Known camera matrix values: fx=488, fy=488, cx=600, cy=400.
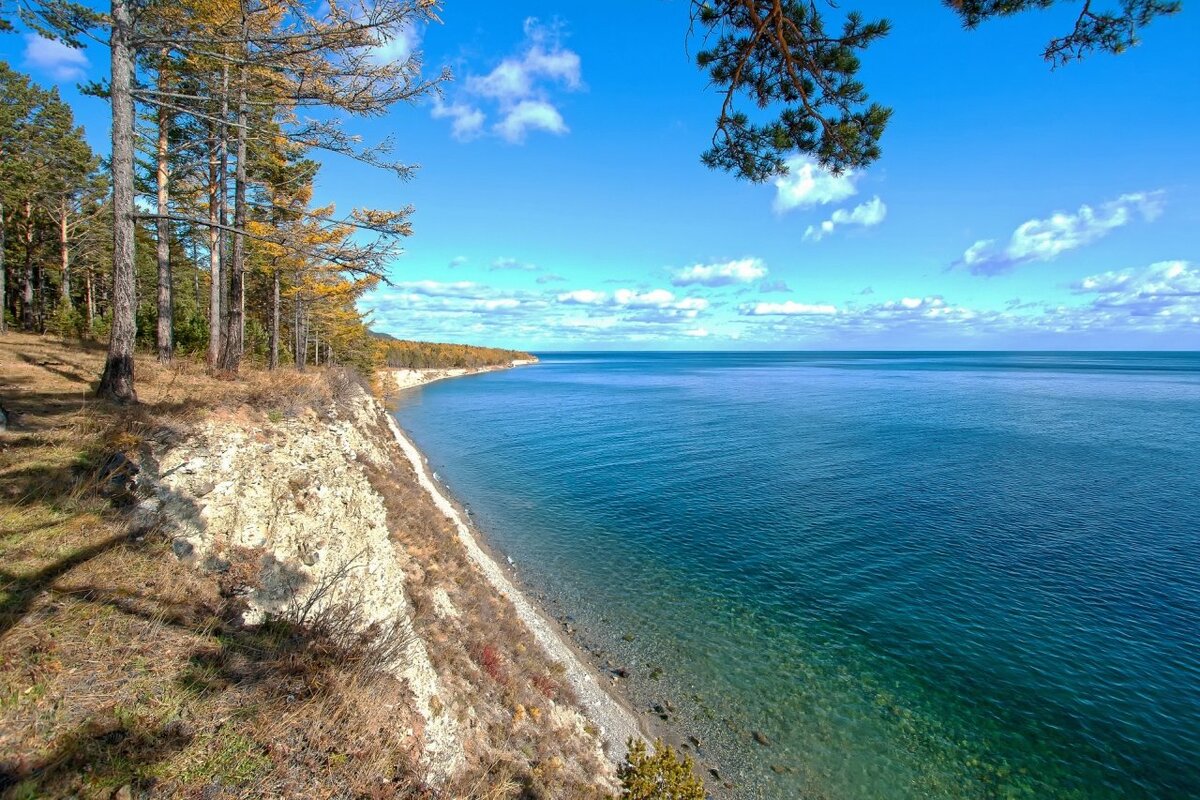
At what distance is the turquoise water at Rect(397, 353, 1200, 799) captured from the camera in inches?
437

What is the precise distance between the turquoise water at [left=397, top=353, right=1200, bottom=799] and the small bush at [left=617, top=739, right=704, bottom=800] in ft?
7.68

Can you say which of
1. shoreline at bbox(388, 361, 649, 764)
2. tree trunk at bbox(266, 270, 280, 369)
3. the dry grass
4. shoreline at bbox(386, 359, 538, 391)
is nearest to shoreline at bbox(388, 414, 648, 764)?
shoreline at bbox(388, 361, 649, 764)

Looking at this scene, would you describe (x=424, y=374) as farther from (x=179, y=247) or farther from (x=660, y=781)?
(x=660, y=781)

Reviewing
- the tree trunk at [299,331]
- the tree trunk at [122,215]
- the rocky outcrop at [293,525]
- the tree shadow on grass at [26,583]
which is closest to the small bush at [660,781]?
the rocky outcrop at [293,525]

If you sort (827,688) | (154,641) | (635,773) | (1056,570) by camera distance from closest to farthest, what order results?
(154,641) → (635,773) → (827,688) → (1056,570)

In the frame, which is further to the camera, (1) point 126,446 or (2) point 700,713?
(2) point 700,713

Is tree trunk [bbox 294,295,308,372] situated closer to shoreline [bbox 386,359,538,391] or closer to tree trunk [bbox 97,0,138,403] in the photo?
tree trunk [bbox 97,0,138,403]

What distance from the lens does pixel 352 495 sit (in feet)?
39.6

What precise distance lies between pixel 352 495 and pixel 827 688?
13.2m

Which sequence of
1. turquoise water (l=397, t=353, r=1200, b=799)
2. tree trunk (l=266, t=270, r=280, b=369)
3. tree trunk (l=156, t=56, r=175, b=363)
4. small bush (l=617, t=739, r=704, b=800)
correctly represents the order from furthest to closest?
tree trunk (l=266, t=270, r=280, b=369) < tree trunk (l=156, t=56, r=175, b=363) < turquoise water (l=397, t=353, r=1200, b=799) < small bush (l=617, t=739, r=704, b=800)

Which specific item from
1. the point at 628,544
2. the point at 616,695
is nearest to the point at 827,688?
the point at 616,695

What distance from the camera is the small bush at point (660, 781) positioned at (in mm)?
8633

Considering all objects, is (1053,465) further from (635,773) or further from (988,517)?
(635,773)

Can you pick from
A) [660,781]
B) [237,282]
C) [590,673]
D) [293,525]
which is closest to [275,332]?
[237,282]
